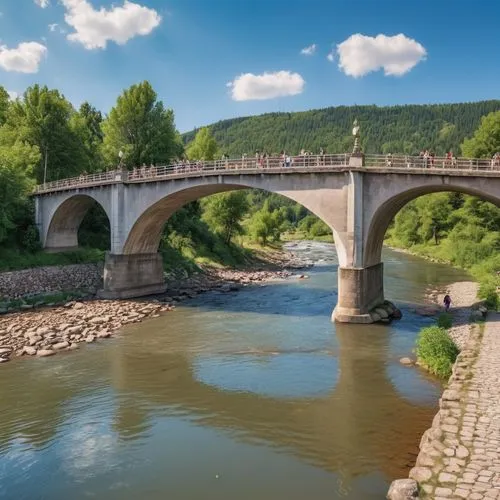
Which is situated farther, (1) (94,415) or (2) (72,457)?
(1) (94,415)

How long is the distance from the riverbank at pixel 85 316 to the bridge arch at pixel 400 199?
1422 centimetres

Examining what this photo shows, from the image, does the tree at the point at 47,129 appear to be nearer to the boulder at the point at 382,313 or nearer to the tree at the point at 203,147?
the tree at the point at 203,147

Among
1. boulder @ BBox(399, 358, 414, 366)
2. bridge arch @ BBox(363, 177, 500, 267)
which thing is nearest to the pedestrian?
bridge arch @ BBox(363, 177, 500, 267)

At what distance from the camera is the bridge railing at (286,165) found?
24781 millimetres

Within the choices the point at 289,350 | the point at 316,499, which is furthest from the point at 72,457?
the point at 289,350

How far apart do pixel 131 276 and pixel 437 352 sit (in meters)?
26.1

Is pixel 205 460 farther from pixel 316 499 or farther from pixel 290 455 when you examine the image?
pixel 316 499

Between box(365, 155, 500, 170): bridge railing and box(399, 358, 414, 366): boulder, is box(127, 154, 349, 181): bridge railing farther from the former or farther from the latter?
box(399, 358, 414, 366): boulder

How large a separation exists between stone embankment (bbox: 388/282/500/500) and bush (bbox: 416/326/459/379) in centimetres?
154

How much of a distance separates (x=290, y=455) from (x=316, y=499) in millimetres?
2136

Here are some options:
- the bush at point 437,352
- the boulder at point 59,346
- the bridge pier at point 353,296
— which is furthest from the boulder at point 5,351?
the bush at point 437,352

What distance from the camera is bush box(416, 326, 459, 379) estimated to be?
58.9 ft

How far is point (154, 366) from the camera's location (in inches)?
802

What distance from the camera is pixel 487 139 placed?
5588 centimetres
